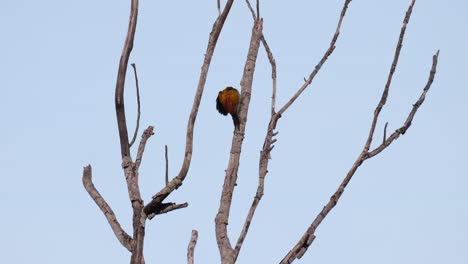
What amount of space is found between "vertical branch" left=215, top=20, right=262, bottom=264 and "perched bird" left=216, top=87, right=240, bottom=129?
0.08ft

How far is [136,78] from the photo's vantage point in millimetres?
2676

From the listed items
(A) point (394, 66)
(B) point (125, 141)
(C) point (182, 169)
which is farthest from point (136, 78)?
(A) point (394, 66)

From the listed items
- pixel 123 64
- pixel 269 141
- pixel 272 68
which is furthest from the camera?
pixel 272 68

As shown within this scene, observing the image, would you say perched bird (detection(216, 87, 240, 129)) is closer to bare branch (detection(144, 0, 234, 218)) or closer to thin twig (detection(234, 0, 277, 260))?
thin twig (detection(234, 0, 277, 260))

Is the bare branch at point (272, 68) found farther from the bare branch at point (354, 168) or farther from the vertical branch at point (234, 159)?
the bare branch at point (354, 168)

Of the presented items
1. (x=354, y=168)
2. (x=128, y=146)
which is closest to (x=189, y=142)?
(x=128, y=146)

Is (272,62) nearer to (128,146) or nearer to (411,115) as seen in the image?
(411,115)

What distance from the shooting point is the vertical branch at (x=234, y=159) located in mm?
2777

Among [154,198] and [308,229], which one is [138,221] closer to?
[154,198]

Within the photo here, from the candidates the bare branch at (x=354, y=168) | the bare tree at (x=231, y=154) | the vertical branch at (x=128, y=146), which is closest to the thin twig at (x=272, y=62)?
the bare tree at (x=231, y=154)

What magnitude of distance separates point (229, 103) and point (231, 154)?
34 centimetres

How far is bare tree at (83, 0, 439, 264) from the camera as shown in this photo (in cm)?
227

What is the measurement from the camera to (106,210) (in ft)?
8.22

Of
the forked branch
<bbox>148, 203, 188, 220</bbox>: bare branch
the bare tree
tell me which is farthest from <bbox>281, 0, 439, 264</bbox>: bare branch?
<bbox>148, 203, 188, 220</bbox>: bare branch
